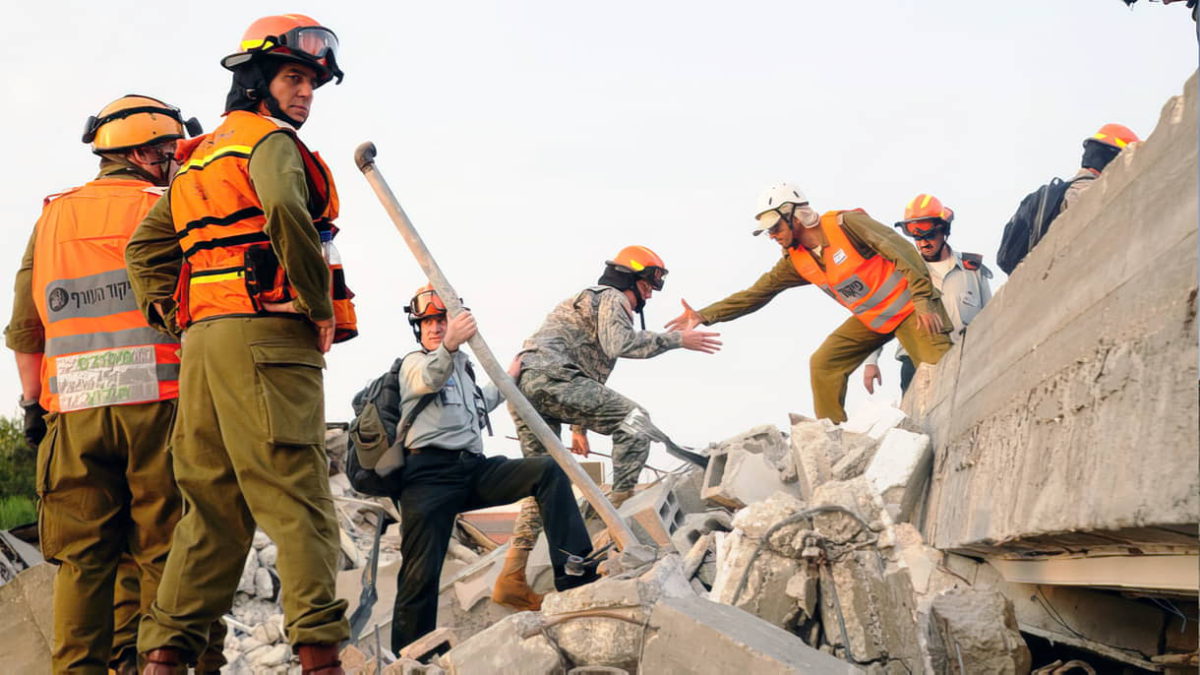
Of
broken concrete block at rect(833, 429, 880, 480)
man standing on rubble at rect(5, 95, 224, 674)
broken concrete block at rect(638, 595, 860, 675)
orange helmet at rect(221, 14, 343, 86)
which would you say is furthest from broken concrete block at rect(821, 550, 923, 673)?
orange helmet at rect(221, 14, 343, 86)

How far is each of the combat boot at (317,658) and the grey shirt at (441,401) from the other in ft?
8.56

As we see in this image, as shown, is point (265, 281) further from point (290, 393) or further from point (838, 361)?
point (838, 361)

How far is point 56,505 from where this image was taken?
14.8 ft

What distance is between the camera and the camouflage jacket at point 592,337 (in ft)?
26.2

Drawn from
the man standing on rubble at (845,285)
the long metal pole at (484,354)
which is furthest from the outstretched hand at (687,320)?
the long metal pole at (484,354)

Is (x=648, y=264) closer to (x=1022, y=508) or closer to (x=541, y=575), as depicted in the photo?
(x=541, y=575)

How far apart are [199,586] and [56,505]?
96 centimetres

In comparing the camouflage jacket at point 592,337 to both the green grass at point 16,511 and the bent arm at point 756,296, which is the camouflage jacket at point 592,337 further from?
the green grass at point 16,511

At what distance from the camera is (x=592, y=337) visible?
8172 mm

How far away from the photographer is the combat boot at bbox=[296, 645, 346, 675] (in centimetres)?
372

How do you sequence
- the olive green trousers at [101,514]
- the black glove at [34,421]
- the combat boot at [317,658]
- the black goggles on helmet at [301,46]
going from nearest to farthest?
the combat boot at [317,658]
the black goggles on helmet at [301,46]
the olive green trousers at [101,514]
the black glove at [34,421]

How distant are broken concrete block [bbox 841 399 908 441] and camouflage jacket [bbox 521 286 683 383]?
1.20 meters

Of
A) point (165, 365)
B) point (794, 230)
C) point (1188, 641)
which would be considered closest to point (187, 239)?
point (165, 365)

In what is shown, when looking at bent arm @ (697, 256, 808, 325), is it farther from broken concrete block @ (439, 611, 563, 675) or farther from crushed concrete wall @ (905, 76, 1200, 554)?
broken concrete block @ (439, 611, 563, 675)
